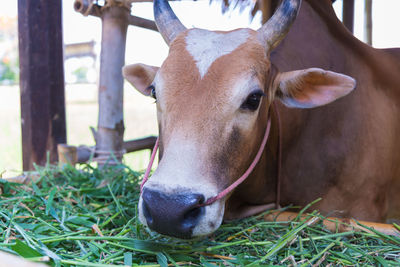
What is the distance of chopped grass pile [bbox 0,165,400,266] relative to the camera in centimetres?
159

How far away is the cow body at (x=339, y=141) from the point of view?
251 centimetres

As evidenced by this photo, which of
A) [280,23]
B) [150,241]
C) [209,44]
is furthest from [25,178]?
[280,23]

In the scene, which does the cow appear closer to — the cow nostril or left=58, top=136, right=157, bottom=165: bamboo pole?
the cow nostril

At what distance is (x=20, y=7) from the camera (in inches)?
131

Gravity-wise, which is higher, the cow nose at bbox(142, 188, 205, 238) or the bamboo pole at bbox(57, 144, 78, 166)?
the cow nose at bbox(142, 188, 205, 238)

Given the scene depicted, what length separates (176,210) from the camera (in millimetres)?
1407

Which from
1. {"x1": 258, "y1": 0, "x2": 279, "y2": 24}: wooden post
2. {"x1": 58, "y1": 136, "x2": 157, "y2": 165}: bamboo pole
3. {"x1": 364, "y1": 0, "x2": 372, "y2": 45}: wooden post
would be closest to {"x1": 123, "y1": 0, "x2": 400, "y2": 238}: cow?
{"x1": 258, "y1": 0, "x2": 279, "y2": 24}: wooden post

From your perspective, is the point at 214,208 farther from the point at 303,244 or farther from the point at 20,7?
the point at 20,7

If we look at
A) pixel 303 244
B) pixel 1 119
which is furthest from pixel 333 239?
pixel 1 119

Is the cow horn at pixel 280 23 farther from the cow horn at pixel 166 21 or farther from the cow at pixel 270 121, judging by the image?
the cow horn at pixel 166 21

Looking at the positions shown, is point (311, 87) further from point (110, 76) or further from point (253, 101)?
point (110, 76)

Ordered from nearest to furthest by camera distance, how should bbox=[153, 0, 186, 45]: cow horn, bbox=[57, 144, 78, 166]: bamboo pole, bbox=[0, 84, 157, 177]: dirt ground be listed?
1. bbox=[153, 0, 186, 45]: cow horn
2. bbox=[57, 144, 78, 166]: bamboo pole
3. bbox=[0, 84, 157, 177]: dirt ground

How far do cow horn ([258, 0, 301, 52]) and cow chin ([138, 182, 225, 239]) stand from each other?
0.97 metres

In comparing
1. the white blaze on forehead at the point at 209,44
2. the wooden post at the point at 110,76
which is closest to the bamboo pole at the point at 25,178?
the wooden post at the point at 110,76
